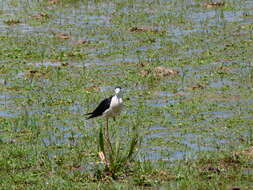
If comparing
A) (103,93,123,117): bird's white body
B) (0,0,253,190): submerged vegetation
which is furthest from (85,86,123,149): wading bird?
(0,0,253,190): submerged vegetation

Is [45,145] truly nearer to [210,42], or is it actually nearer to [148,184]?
[148,184]

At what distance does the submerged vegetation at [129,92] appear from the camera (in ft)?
32.7

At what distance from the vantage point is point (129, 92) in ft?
45.7

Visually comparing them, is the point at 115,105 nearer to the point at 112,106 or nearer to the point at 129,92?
the point at 112,106

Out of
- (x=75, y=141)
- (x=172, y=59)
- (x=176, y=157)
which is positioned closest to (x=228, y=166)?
(x=176, y=157)

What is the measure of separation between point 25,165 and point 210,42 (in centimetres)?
759

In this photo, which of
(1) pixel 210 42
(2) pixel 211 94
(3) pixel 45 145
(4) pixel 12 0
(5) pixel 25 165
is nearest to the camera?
(5) pixel 25 165

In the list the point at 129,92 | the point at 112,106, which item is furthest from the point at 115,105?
the point at 129,92

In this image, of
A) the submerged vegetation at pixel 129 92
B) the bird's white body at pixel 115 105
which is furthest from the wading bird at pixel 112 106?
the submerged vegetation at pixel 129 92

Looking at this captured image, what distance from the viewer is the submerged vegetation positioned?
9.96 meters

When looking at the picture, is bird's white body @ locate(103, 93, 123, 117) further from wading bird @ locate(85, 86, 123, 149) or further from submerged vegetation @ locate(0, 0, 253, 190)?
submerged vegetation @ locate(0, 0, 253, 190)

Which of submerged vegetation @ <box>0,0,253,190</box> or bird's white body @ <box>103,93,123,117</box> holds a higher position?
bird's white body @ <box>103,93,123,117</box>

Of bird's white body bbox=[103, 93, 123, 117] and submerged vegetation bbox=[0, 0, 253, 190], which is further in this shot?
bird's white body bbox=[103, 93, 123, 117]

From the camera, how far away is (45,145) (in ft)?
36.6
